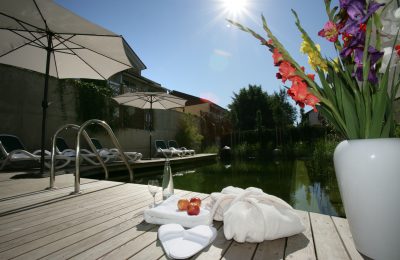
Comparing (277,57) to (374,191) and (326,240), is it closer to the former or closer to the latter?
(374,191)

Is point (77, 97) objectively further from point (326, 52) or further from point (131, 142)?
point (326, 52)

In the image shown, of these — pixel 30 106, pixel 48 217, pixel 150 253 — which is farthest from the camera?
pixel 30 106

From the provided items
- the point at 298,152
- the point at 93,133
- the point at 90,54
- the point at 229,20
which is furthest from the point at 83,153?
the point at 298,152

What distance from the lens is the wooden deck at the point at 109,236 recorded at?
1268mm

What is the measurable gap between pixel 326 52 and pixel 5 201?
3.16m

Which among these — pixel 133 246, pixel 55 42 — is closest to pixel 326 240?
pixel 133 246

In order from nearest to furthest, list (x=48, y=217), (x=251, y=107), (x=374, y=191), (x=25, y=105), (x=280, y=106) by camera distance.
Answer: (x=374, y=191) < (x=48, y=217) < (x=25, y=105) < (x=280, y=106) < (x=251, y=107)

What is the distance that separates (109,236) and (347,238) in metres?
1.46

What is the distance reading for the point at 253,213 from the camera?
4.46ft

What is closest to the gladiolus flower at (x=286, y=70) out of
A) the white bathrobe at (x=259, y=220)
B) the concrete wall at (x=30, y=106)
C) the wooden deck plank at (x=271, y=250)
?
A: the white bathrobe at (x=259, y=220)

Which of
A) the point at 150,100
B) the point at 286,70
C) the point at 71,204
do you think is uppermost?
the point at 150,100

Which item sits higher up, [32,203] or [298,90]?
[298,90]

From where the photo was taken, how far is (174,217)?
160 cm

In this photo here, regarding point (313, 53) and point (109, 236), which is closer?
point (313, 53)
